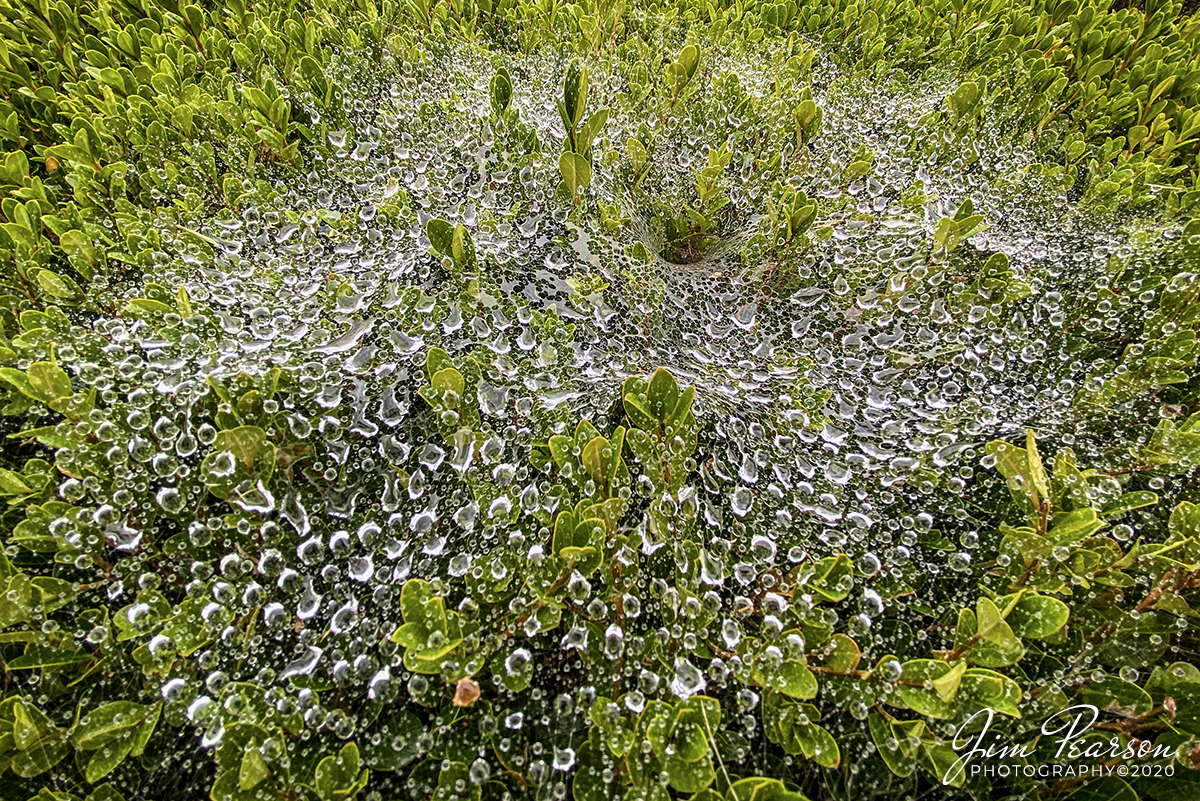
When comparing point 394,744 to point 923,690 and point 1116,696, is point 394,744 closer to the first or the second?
point 923,690

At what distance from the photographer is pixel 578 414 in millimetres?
1469

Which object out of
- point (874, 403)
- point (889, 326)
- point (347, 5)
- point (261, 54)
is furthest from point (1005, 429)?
point (347, 5)

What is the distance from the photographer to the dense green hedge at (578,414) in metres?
0.99

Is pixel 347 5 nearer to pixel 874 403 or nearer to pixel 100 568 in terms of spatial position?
pixel 100 568

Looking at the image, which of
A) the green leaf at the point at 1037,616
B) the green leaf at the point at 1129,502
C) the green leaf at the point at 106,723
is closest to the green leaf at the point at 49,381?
the green leaf at the point at 106,723

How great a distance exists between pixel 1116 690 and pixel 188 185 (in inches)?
105

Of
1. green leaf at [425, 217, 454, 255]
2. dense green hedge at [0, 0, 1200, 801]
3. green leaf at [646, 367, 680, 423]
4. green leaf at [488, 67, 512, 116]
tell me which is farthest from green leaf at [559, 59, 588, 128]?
green leaf at [646, 367, 680, 423]

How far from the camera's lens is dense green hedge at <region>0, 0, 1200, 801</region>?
0.99 meters

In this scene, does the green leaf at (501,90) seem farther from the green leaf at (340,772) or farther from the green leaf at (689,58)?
the green leaf at (340,772)

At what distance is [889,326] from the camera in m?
1.71

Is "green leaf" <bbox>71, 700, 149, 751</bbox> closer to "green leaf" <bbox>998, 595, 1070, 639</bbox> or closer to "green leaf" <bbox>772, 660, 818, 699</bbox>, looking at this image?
"green leaf" <bbox>772, 660, 818, 699</bbox>

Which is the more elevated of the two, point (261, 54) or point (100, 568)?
point (261, 54)

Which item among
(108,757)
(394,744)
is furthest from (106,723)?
(394,744)

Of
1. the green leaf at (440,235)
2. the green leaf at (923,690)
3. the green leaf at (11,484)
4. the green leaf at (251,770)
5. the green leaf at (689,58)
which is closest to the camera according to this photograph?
the green leaf at (251,770)
